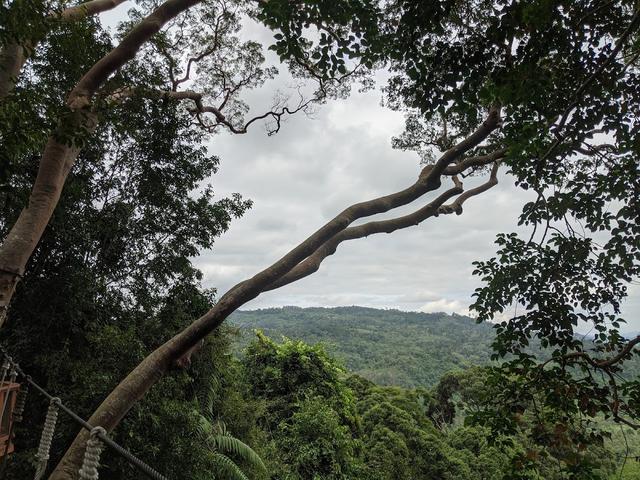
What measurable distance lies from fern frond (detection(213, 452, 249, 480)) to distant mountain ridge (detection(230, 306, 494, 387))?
2740mm

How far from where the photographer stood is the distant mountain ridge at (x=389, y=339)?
4898cm

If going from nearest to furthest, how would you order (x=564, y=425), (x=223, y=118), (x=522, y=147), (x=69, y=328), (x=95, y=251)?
(x=522, y=147) < (x=564, y=425) < (x=69, y=328) < (x=95, y=251) < (x=223, y=118)

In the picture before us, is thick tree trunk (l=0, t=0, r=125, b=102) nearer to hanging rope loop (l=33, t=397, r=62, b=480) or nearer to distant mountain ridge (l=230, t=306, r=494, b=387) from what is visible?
hanging rope loop (l=33, t=397, r=62, b=480)

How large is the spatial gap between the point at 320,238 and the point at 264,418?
8.70 metres

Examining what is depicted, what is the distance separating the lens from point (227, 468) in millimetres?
7922

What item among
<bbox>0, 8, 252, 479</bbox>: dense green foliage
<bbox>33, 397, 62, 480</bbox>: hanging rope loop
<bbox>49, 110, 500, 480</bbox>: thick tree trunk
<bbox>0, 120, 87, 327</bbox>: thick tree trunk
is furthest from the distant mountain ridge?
<bbox>33, 397, 62, 480</bbox>: hanging rope loop

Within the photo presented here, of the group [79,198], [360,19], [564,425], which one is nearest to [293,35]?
[360,19]

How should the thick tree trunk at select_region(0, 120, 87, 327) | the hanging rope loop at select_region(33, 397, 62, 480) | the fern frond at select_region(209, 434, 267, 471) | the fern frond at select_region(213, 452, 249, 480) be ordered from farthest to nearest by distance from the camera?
the fern frond at select_region(209, 434, 267, 471)
the fern frond at select_region(213, 452, 249, 480)
the thick tree trunk at select_region(0, 120, 87, 327)
the hanging rope loop at select_region(33, 397, 62, 480)

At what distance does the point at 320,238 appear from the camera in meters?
4.87

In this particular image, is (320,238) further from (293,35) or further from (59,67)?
(59,67)

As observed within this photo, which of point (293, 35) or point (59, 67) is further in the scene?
point (59, 67)

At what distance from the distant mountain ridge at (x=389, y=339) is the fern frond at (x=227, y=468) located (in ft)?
8.99

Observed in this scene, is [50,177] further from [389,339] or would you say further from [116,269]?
[389,339]

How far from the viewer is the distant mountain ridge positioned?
4898 cm
